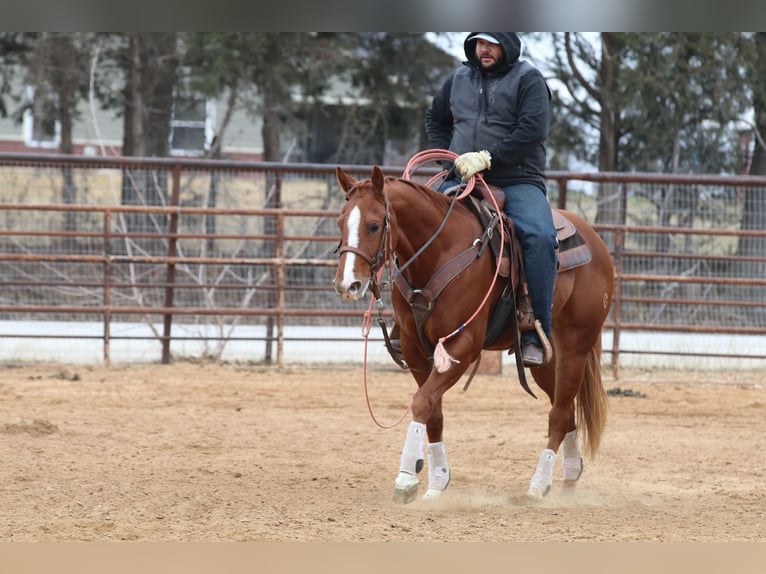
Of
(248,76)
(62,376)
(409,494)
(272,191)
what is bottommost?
(62,376)

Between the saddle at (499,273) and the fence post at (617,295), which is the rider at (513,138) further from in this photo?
the fence post at (617,295)

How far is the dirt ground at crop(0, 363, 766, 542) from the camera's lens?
16.1 feet

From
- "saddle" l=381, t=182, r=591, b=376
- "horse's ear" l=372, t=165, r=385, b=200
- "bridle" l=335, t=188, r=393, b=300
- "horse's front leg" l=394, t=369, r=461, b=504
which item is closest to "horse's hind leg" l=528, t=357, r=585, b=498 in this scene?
"saddle" l=381, t=182, r=591, b=376

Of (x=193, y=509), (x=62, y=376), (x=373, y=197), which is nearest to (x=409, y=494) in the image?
(x=193, y=509)

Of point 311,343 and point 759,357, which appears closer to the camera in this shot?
point 759,357

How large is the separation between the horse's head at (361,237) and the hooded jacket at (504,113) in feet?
3.23

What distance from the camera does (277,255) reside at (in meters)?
12.0

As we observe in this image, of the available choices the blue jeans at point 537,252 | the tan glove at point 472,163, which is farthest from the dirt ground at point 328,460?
the tan glove at point 472,163

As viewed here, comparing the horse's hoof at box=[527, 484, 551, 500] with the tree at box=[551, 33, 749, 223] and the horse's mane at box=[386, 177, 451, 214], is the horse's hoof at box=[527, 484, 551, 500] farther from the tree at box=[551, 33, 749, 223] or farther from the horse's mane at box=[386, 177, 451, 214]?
the tree at box=[551, 33, 749, 223]

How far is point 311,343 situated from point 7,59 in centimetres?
855

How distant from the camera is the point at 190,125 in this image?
68.7 feet

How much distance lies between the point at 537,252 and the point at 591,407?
1.28m

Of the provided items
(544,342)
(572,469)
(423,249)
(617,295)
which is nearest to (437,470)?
(544,342)

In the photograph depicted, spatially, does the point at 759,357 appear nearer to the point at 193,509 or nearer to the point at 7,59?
the point at 193,509
